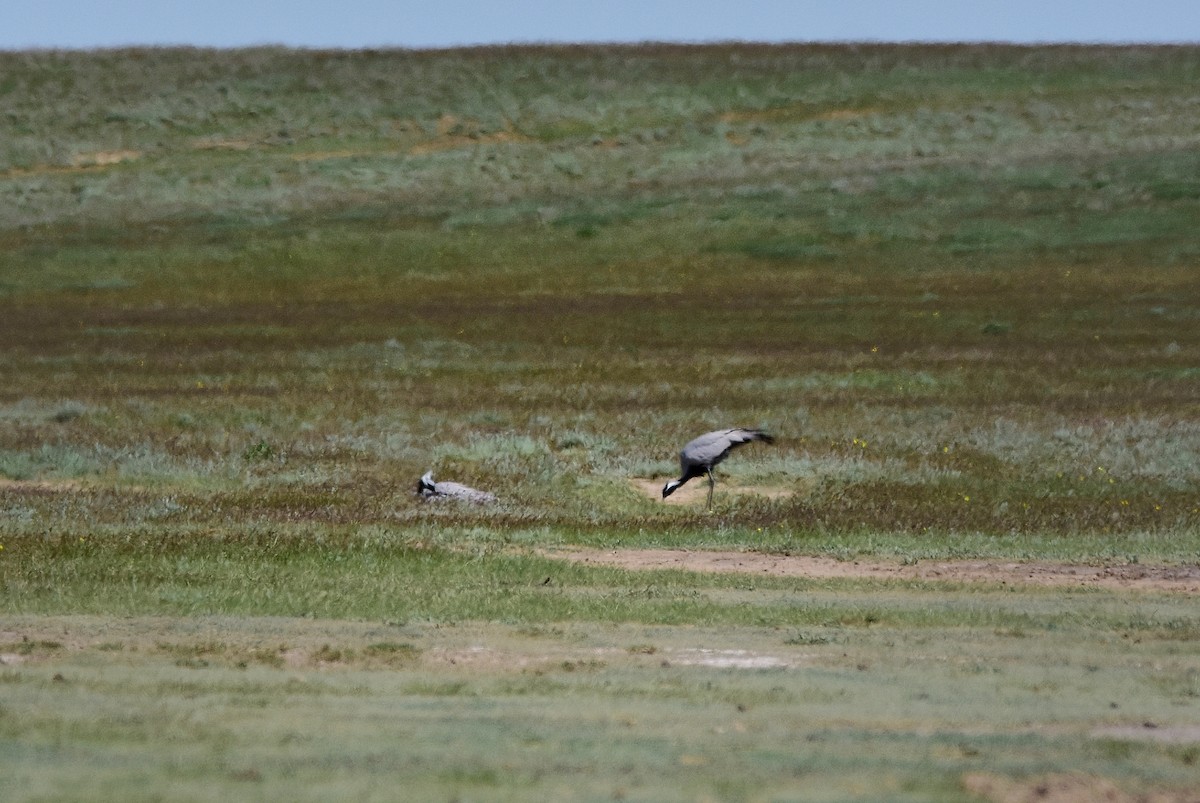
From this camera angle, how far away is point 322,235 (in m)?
48.2

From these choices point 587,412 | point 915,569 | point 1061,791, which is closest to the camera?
point 1061,791

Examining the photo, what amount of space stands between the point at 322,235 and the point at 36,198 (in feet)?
38.9

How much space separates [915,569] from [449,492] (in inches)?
248

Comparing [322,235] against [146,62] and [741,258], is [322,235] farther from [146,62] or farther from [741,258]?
[146,62]

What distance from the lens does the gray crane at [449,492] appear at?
18.6 m

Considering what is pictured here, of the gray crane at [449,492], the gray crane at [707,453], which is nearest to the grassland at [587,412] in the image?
the gray crane at [707,453]

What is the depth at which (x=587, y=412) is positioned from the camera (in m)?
25.8

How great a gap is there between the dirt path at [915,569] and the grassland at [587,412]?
1.58 feet

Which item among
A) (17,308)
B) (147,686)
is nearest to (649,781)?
(147,686)

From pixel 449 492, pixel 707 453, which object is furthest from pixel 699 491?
pixel 449 492

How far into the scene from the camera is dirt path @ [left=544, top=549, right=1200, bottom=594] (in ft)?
45.0

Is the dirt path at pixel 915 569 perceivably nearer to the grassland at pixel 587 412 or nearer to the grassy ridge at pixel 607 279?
the grassland at pixel 587 412

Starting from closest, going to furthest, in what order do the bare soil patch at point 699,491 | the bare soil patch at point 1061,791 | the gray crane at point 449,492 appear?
the bare soil patch at point 1061,791 < the gray crane at point 449,492 < the bare soil patch at point 699,491

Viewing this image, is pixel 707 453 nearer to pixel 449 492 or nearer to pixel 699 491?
pixel 699 491
